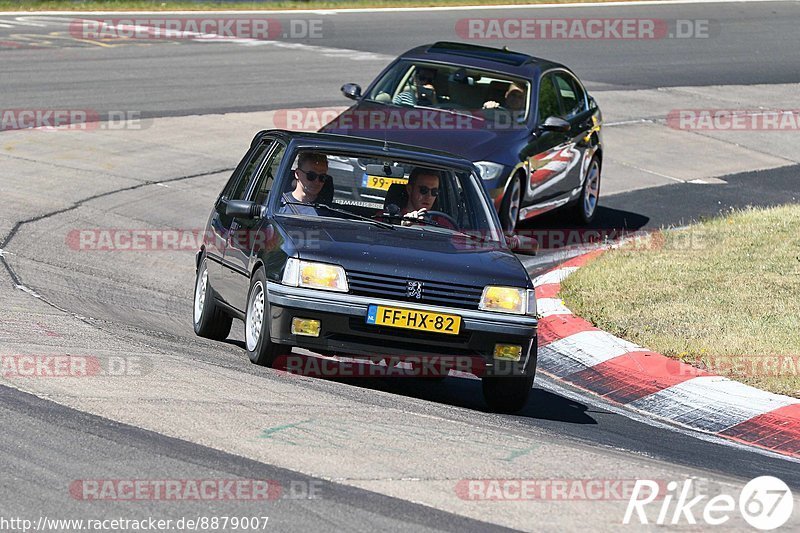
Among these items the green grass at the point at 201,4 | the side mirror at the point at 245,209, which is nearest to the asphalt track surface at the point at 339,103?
the side mirror at the point at 245,209

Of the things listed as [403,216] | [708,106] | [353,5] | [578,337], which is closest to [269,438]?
[403,216]

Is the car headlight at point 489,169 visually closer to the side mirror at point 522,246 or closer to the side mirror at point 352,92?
the side mirror at point 352,92

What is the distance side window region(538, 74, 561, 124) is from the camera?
48.5 feet

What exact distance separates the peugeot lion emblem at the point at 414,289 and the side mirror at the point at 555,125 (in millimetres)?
6558

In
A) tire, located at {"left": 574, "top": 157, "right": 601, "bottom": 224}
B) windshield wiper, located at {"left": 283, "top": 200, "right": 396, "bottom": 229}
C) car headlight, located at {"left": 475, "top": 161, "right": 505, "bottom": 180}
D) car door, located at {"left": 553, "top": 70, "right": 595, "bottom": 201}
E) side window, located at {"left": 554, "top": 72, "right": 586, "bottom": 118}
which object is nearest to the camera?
windshield wiper, located at {"left": 283, "top": 200, "right": 396, "bottom": 229}

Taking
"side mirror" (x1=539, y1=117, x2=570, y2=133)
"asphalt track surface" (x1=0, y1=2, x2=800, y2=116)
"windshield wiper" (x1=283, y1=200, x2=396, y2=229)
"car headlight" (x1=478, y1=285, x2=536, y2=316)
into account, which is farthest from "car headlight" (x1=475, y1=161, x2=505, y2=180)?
"asphalt track surface" (x1=0, y1=2, x2=800, y2=116)

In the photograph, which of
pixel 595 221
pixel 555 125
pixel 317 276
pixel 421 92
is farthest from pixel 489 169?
pixel 317 276

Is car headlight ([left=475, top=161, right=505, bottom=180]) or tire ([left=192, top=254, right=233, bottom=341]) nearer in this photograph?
tire ([left=192, top=254, right=233, bottom=341])

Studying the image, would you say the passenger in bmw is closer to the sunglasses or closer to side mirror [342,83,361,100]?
the sunglasses

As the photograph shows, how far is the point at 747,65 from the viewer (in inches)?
1133

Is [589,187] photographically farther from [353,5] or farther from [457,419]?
[353,5]

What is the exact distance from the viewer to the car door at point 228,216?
9398mm

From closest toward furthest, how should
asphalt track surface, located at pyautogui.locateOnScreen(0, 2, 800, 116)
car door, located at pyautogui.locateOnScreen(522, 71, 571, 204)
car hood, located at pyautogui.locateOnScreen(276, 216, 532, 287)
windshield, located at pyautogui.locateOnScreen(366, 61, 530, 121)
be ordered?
1. car hood, located at pyautogui.locateOnScreen(276, 216, 532, 287)
2. car door, located at pyautogui.locateOnScreen(522, 71, 571, 204)
3. windshield, located at pyautogui.locateOnScreen(366, 61, 530, 121)
4. asphalt track surface, located at pyautogui.locateOnScreen(0, 2, 800, 116)

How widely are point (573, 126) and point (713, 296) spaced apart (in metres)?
4.19
